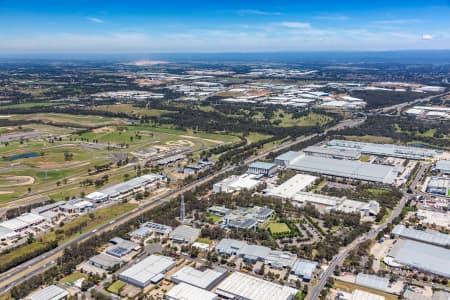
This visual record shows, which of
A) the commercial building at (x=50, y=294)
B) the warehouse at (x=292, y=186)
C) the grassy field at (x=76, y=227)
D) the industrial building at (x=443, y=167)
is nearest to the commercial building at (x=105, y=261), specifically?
the commercial building at (x=50, y=294)

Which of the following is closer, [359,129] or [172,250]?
[172,250]

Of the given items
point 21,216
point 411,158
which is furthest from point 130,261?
point 411,158

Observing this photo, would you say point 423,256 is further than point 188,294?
Yes

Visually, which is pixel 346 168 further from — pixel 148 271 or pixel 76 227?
pixel 76 227

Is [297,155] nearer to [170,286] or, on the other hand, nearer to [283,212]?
[283,212]

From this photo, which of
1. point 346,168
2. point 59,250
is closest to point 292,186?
point 346,168

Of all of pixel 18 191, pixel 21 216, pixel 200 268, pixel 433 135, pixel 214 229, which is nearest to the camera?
pixel 200 268

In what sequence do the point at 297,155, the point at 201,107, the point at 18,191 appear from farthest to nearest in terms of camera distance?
the point at 201,107 < the point at 297,155 < the point at 18,191
